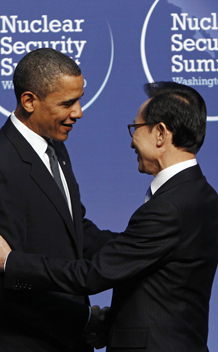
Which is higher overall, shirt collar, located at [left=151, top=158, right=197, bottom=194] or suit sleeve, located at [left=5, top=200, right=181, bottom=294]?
shirt collar, located at [left=151, top=158, right=197, bottom=194]

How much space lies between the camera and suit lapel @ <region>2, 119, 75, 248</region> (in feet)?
6.37

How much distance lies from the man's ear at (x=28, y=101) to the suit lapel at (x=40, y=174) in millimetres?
95

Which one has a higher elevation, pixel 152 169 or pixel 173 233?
pixel 152 169

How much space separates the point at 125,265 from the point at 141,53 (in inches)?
75.2

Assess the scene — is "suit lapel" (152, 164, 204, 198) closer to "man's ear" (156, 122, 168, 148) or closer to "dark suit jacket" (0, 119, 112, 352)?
"man's ear" (156, 122, 168, 148)

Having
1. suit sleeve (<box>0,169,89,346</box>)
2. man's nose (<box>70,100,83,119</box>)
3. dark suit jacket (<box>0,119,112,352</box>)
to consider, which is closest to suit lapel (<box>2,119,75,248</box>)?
dark suit jacket (<box>0,119,112,352</box>)

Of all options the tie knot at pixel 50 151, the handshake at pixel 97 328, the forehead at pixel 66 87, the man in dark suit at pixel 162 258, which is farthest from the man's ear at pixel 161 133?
the handshake at pixel 97 328

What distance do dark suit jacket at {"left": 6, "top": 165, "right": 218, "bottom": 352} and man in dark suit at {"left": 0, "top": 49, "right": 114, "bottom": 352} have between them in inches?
7.4

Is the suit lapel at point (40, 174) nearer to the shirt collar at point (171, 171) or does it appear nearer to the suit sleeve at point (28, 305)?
the suit sleeve at point (28, 305)

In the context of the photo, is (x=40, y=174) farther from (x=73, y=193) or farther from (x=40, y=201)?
(x=73, y=193)

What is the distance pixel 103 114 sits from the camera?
327 cm

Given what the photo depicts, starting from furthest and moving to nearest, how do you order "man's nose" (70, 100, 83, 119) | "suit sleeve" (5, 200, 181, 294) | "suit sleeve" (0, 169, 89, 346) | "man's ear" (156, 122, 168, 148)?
"man's nose" (70, 100, 83, 119), "suit sleeve" (0, 169, 89, 346), "man's ear" (156, 122, 168, 148), "suit sleeve" (5, 200, 181, 294)

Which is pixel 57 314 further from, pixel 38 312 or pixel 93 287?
pixel 93 287

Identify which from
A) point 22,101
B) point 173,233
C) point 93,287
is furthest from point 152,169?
point 22,101
